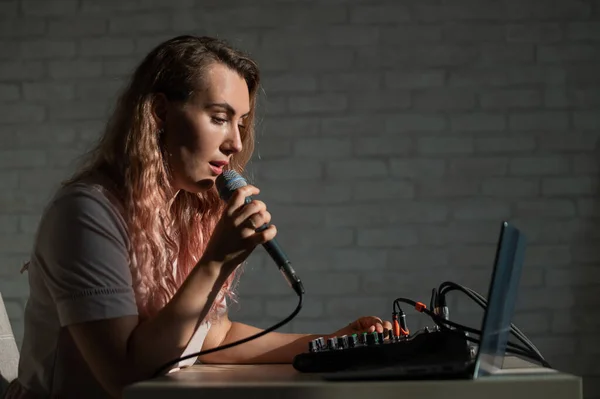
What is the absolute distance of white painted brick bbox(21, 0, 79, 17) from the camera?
316 cm

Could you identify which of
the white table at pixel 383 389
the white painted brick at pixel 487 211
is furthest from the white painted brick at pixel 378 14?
the white table at pixel 383 389

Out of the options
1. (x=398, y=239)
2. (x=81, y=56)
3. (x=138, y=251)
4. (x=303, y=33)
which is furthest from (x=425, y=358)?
(x=81, y=56)

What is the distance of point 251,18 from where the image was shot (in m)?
3.11

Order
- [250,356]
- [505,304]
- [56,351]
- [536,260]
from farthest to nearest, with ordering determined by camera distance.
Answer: [536,260] → [250,356] → [56,351] → [505,304]

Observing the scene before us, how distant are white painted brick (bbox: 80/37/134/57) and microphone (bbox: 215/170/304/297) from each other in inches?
74.2

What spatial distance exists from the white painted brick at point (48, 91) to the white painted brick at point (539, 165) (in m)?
1.66

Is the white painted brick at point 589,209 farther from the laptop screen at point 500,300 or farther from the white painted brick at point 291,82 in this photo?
the laptop screen at point 500,300

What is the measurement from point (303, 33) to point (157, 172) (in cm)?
177

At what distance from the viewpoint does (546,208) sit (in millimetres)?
2979

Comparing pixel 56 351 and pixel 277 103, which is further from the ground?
pixel 277 103

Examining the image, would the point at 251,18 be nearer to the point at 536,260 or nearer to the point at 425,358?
the point at 536,260

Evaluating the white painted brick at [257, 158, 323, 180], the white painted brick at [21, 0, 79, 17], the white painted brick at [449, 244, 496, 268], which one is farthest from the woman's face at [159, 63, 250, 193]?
the white painted brick at [21, 0, 79, 17]

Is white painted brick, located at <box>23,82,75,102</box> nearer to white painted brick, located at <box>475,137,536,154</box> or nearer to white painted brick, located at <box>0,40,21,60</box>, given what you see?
white painted brick, located at <box>0,40,21,60</box>

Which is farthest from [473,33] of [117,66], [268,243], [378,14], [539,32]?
[268,243]
